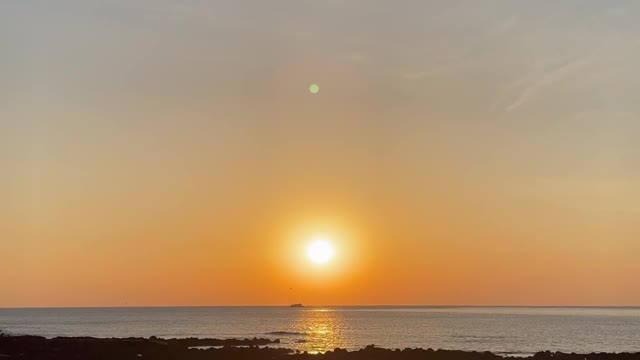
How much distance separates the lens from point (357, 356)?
53094 millimetres

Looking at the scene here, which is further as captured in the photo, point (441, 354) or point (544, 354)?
point (544, 354)

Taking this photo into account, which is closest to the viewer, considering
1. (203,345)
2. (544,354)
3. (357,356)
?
(357,356)

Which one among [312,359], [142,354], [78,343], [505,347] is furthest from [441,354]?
[505,347]

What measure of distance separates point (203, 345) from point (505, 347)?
38.5 m

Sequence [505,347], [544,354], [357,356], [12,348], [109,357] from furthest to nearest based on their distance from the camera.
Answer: [505,347] → [544,354] → [12,348] → [357,356] → [109,357]

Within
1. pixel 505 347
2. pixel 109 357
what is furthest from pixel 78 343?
pixel 505 347

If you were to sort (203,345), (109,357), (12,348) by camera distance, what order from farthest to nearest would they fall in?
(203,345)
(12,348)
(109,357)

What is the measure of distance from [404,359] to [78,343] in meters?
25.4

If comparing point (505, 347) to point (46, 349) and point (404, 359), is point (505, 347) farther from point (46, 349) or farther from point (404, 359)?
point (46, 349)

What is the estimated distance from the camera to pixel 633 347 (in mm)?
97250

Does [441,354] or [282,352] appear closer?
[441,354]

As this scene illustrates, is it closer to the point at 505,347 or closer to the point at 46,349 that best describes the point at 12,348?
the point at 46,349

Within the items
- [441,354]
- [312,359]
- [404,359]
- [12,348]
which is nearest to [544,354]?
[441,354]

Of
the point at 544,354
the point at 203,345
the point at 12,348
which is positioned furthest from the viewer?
the point at 203,345
